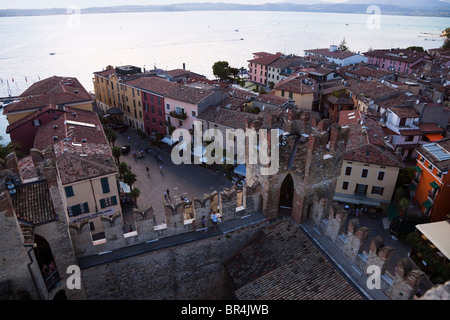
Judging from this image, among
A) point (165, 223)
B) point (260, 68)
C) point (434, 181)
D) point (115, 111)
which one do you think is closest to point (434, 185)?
point (434, 181)

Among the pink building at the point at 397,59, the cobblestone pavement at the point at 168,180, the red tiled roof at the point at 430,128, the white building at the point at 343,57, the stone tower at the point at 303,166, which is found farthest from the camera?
the white building at the point at 343,57

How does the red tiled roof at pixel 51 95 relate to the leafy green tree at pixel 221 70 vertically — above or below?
above

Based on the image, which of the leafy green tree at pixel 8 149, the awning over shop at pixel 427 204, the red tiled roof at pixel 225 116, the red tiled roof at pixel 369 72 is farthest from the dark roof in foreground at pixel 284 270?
the red tiled roof at pixel 369 72

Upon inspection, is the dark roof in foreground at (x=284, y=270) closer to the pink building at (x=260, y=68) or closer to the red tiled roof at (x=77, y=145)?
the red tiled roof at (x=77, y=145)

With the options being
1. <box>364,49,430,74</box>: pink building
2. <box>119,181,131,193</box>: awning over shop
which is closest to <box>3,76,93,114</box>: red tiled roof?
<box>119,181,131,193</box>: awning over shop

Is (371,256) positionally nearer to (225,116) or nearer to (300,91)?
(225,116)

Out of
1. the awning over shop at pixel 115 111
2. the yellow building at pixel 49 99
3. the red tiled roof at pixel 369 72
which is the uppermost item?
the yellow building at pixel 49 99
